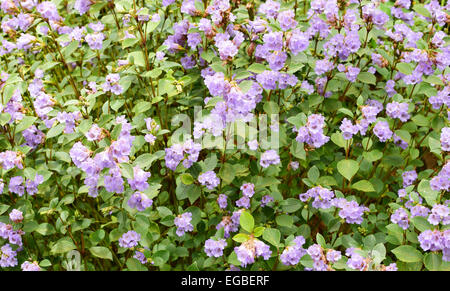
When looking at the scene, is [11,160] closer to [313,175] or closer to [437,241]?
[313,175]

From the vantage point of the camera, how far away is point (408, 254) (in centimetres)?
202

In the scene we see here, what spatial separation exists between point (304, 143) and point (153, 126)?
83cm

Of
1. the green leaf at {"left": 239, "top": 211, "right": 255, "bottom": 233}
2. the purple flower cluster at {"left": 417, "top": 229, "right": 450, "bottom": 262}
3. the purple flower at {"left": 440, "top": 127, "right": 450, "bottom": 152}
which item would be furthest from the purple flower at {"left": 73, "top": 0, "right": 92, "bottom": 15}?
the purple flower cluster at {"left": 417, "top": 229, "right": 450, "bottom": 262}

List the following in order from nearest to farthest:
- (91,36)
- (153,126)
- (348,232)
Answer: (153,126) < (91,36) < (348,232)

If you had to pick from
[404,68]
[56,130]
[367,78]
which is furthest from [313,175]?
[56,130]

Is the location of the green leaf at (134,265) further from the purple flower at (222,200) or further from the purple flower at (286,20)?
the purple flower at (286,20)

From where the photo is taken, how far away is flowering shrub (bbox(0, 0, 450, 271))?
2.00 m

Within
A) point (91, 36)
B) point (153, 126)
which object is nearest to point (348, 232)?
point (153, 126)

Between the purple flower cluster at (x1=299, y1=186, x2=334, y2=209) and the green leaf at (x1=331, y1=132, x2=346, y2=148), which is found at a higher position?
the green leaf at (x1=331, y1=132, x2=346, y2=148)

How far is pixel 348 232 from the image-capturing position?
8.84 feet

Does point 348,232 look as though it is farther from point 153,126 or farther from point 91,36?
point 91,36

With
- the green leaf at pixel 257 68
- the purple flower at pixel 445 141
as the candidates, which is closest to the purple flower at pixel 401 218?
the purple flower at pixel 445 141

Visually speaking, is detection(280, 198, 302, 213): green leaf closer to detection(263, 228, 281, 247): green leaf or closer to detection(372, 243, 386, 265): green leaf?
detection(263, 228, 281, 247): green leaf

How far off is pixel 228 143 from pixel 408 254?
3.24 feet
